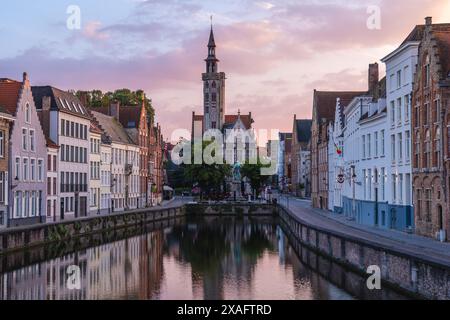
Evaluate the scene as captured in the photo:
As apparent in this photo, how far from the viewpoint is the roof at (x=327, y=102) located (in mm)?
81438

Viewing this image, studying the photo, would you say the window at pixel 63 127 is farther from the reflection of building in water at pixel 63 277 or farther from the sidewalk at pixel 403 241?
the sidewalk at pixel 403 241

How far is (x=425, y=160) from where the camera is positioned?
3834 cm

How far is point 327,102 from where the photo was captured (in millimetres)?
82562

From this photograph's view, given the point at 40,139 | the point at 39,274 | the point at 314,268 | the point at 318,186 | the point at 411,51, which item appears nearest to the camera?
the point at 39,274

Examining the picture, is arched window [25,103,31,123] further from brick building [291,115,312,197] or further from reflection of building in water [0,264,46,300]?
brick building [291,115,312,197]

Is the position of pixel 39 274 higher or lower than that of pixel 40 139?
lower

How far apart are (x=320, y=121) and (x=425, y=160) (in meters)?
43.6

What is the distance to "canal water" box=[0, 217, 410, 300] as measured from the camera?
93.6 feet

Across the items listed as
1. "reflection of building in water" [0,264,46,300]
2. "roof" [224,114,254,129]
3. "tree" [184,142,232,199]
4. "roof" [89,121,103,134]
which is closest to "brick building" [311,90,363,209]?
"tree" [184,142,232,199]
